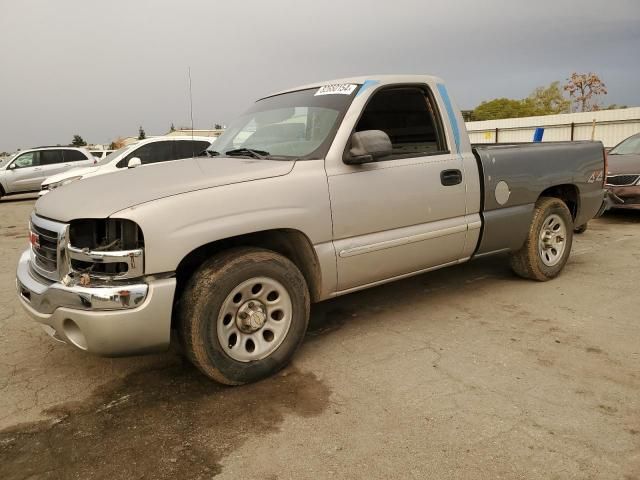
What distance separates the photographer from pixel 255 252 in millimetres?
3008

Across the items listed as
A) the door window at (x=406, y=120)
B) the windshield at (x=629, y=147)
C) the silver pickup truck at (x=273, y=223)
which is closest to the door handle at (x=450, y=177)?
the silver pickup truck at (x=273, y=223)

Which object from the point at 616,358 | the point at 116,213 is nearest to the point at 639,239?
the point at 616,358

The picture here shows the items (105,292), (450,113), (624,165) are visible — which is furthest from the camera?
(624,165)

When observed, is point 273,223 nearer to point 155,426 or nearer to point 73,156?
point 155,426

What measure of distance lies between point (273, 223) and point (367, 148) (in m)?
0.81

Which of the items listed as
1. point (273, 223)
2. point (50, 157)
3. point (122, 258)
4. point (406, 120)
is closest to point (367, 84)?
point (406, 120)

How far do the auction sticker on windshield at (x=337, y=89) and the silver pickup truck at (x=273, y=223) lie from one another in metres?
0.01

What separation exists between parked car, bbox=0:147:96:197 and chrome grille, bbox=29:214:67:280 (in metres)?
14.8

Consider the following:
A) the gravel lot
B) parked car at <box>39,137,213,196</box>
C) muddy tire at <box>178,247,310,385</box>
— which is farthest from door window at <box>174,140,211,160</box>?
muddy tire at <box>178,247,310,385</box>

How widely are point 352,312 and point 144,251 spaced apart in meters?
2.12

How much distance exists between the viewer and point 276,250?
3361 mm

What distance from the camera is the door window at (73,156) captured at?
55.5ft

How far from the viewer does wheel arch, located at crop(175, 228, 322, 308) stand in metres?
3.03

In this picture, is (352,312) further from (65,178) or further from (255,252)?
(65,178)
